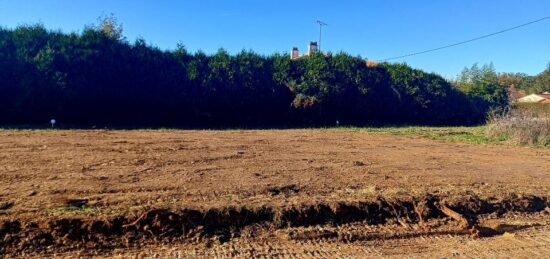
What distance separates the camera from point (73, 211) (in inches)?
153

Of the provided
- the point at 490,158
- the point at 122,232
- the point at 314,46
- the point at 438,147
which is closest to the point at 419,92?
the point at 314,46

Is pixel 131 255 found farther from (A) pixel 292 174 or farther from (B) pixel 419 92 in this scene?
(B) pixel 419 92

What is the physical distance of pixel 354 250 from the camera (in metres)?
3.81

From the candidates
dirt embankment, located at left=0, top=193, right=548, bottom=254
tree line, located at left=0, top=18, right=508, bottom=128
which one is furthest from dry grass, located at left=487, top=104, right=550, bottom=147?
dirt embankment, located at left=0, top=193, right=548, bottom=254

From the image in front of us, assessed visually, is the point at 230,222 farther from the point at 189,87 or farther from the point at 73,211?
the point at 189,87

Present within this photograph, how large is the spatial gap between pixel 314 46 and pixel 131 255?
22890 millimetres

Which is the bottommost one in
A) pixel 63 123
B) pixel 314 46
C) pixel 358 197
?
pixel 358 197

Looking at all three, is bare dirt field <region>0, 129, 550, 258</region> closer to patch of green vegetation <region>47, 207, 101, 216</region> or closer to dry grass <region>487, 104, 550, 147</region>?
patch of green vegetation <region>47, 207, 101, 216</region>

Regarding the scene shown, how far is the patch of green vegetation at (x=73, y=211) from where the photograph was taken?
3822 mm

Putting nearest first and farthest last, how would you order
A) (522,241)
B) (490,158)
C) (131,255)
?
1. (131,255)
2. (522,241)
3. (490,158)

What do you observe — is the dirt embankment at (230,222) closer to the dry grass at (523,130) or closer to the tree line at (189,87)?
the dry grass at (523,130)

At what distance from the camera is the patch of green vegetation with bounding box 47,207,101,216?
12.5ft

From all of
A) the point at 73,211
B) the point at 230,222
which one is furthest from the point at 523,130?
the point at 73,211

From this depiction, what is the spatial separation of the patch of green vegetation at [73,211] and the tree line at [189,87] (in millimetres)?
9123
